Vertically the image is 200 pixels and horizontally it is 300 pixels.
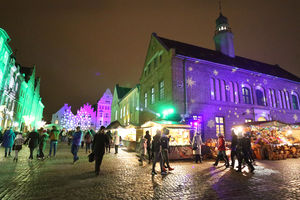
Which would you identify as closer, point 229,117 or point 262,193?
point 262,193

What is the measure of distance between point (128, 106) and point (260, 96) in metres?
22.4

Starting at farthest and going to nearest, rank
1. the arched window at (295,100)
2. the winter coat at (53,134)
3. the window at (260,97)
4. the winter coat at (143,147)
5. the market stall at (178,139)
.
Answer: the arched window at (295,100) < the window at (260,97) < the market stall at (178,139) < the winter coat at (53,134) < the winter coat at (143,147)

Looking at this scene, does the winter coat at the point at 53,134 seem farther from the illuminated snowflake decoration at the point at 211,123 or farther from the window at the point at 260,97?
the window at the point at 260,97

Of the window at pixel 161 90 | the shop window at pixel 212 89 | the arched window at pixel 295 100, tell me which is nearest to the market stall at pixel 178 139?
the window at pixel 161 90

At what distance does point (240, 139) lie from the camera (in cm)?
888

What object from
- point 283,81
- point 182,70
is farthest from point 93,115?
point 283,81

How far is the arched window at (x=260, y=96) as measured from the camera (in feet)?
72.9

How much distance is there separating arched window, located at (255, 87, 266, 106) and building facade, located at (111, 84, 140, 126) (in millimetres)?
16711

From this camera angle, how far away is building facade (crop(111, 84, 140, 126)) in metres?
28.3

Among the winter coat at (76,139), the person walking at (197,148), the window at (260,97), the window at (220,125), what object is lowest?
the person walking at (197,148)

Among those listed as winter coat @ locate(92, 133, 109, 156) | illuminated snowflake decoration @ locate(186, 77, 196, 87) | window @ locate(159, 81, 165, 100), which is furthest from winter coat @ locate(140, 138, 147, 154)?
illuminated snowflake decoration @ locate(186, 77, 196, 87)

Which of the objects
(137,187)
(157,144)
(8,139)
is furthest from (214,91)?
(8,139)

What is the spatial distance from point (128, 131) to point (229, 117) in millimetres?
12163

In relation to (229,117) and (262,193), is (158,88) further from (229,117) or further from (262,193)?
(262,193)
